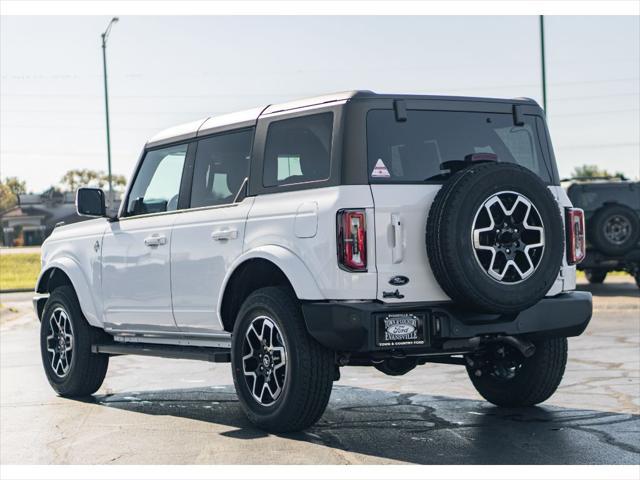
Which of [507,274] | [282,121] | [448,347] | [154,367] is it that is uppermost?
[282,121]

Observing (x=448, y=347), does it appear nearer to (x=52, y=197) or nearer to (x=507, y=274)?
(x=507, y=274)

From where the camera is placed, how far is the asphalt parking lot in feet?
21.2

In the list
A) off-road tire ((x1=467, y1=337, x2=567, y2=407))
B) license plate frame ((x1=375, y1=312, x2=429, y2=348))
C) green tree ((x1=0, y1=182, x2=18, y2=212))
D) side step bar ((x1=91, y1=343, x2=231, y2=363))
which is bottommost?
off-road tire ((x1=467, y1=337, x2=567, y2=407))

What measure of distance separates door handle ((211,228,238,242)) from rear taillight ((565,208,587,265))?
2.26m

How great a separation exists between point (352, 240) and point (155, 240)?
93.3 inches

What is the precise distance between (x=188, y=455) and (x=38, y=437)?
1.41 meters

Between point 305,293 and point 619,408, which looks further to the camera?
point 619,408

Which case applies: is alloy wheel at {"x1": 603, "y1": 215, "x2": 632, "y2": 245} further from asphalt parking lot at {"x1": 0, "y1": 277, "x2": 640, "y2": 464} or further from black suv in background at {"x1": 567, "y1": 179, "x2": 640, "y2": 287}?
asphalt parking lot at {"x1": 0, "y1": 277, "x2": 640, "y2": 464}

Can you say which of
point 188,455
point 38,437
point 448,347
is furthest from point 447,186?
point 38,437

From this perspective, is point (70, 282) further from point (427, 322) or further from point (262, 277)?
point (427, 322)

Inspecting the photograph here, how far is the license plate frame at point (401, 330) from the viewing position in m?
6.60

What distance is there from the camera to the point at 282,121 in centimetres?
752

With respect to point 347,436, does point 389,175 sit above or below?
above

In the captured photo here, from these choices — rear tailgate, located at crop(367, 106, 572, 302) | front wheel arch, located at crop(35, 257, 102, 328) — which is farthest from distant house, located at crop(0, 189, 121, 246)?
rear tailgate, located at crop(367, 106, 572, 302)
